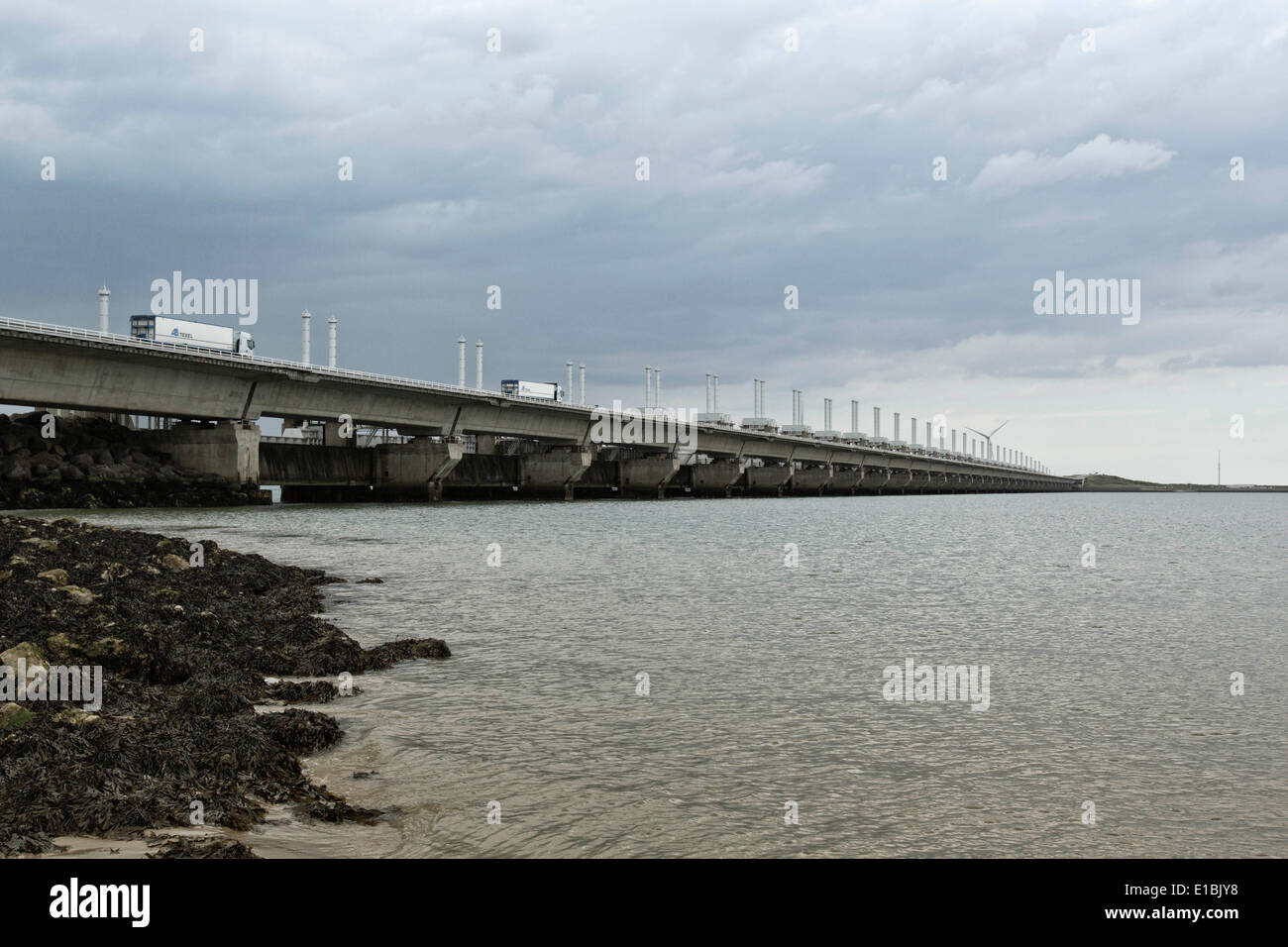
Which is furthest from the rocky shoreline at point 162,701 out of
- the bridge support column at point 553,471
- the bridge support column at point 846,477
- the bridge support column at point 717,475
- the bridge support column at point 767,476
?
the bridge support column at point 846,477

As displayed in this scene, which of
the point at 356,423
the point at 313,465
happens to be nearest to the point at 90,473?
the point at 313,465

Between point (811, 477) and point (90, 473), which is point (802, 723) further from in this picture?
point (811, 477)

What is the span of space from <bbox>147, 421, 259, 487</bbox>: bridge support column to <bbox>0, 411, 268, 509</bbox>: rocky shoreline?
2.13 feet

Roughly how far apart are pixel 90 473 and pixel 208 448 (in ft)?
26.9

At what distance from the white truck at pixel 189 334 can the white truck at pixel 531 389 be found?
43673mm

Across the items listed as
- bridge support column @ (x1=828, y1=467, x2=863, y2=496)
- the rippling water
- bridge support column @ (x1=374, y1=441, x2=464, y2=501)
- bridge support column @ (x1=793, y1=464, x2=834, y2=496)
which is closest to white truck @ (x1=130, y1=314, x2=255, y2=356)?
bridge support column @ (x1=374, y1=441, x2=464, y2=501)

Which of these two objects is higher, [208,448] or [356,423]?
[356,423]

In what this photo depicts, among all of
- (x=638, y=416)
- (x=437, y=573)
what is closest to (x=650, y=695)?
(x=437, y=573)

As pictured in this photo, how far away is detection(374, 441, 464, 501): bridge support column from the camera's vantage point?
290 ft

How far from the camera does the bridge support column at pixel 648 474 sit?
126m

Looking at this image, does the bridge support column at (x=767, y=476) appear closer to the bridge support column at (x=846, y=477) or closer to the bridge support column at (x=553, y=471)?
the bridge support column at (x=846, y=477)

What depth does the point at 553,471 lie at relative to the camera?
108 meters

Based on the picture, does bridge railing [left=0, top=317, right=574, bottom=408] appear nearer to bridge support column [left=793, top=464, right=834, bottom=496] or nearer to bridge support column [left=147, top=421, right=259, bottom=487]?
bridge support column [left=147, top=421, right=259, bottom=487]
